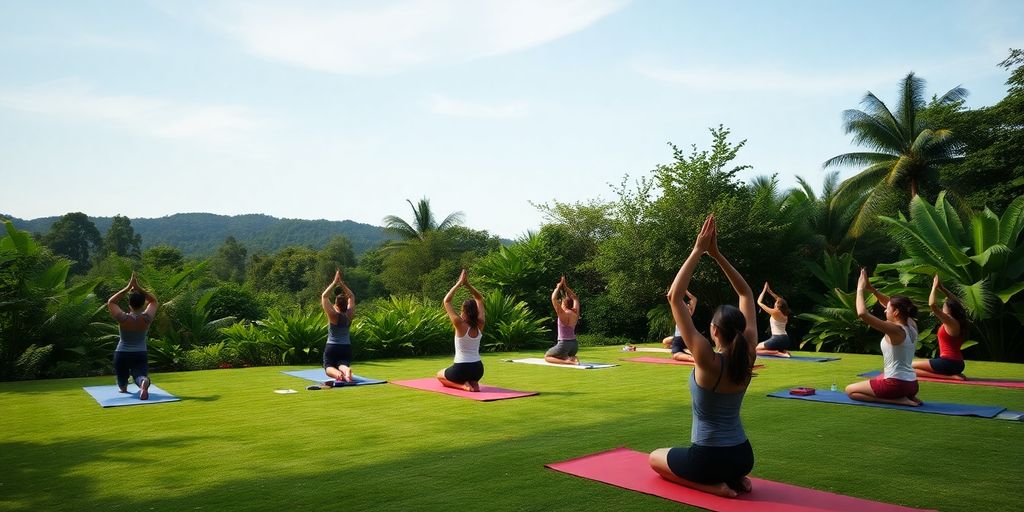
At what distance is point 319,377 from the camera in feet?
32.4

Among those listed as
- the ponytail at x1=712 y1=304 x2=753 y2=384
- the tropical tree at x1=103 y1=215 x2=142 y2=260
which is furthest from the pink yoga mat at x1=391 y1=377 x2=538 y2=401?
the tropical tree at x1=103 y1=215 x2=142 y2=260

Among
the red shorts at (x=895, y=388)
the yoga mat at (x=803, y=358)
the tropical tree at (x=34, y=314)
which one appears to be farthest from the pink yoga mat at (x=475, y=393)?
the yoga mat at (x=803, y=358)

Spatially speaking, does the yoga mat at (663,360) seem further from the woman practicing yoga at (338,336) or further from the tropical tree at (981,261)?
the woman practicing yoga at (338,336)

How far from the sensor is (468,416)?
6.52 meters

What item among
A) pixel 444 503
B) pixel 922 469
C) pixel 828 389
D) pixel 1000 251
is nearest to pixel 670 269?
pixel 1000 251

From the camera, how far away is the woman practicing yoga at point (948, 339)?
8.27 m

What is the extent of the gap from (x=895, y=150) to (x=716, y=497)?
22.1m

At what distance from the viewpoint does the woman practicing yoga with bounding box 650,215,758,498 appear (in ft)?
11.8

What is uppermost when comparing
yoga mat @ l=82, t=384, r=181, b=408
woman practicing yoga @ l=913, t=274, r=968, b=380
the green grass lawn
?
woman practicing yoga @ l=913, t=274, r=968, b=380

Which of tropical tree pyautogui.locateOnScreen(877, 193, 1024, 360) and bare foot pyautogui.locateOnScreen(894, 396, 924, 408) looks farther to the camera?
tropical tree pyautogui.locateOnScreen(877, 193, 1024, 360)

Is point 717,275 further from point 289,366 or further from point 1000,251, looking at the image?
point 289,366

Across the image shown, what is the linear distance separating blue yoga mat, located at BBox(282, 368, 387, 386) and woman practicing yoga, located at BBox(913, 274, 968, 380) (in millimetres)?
6859

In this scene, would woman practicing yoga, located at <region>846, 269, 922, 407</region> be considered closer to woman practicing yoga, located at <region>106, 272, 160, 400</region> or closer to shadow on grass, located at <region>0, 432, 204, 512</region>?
shadow on grass, located at <region>0, 432, 204, 512</region>

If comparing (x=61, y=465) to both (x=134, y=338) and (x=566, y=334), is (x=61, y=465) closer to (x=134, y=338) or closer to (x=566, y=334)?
(x=134, y=338)
